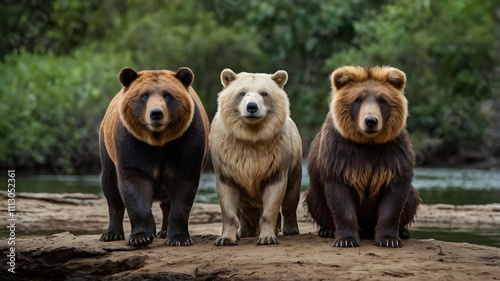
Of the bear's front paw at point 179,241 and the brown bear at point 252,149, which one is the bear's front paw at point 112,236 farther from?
the brown bear at point 252,149

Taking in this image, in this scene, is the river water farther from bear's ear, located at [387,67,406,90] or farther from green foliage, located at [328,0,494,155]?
green foliage, located at [328,0,494,155]

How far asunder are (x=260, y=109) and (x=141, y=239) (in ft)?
4.69

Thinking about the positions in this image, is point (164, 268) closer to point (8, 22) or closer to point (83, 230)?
point (83, 230)

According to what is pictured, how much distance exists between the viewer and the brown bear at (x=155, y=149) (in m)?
7.66

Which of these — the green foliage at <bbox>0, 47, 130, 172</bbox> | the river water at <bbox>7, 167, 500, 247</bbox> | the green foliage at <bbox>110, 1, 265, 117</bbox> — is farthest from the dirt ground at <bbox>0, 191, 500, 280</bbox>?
the green foliage at <bbox>110, 1, 265, 117</bbox>

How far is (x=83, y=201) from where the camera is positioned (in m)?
11.9

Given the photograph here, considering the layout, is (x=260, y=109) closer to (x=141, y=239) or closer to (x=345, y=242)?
(x=345, y=242)

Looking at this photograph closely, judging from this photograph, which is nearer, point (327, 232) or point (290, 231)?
point (327, 232)

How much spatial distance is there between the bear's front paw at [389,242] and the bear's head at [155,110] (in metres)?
1.82

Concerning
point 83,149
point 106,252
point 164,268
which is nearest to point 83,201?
point 106,252

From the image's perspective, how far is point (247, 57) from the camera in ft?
97.9

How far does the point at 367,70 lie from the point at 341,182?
95 centimetres

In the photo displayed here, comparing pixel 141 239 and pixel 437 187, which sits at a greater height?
pixel 437 187

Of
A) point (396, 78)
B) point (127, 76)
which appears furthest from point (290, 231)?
point (127, 76)
